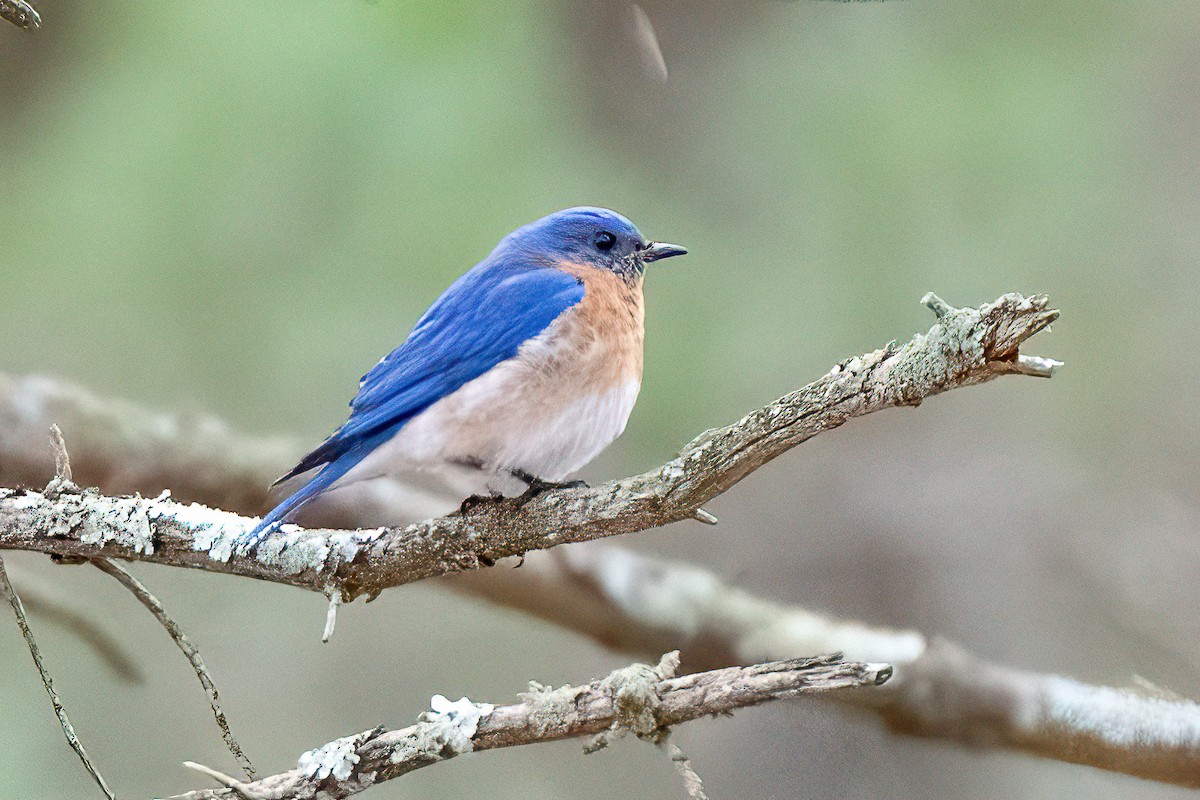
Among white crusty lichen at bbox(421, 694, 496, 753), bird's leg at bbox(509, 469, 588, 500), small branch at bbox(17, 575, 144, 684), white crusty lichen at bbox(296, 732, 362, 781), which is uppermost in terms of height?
bird's leg at bbox(509, 469, 588, 500)

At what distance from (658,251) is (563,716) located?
734 mm

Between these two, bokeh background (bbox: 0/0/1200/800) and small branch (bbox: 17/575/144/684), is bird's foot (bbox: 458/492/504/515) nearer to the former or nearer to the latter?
bokeh background (bbox: 0/0/1200/800)

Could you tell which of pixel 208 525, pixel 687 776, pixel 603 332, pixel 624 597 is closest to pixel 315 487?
pixel 208 525

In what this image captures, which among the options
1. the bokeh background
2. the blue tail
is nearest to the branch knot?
the blue tail

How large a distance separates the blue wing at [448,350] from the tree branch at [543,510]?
0.08 meters

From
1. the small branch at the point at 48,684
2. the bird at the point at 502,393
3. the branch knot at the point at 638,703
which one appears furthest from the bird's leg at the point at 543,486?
the small branch at the point at 48,684

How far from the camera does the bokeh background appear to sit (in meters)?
2.12

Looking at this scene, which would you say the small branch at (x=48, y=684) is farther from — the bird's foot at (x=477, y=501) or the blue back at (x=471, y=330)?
the bird's foot at (x=477, y=501)

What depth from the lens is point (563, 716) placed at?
108 cm

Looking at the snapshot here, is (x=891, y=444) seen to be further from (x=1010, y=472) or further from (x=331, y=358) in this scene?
(x=331, y=358)

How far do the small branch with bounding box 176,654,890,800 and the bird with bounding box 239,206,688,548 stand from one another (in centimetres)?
27

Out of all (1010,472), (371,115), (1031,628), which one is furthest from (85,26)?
(1031,628)

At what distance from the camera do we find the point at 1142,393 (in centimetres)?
215

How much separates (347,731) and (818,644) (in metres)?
0.97
